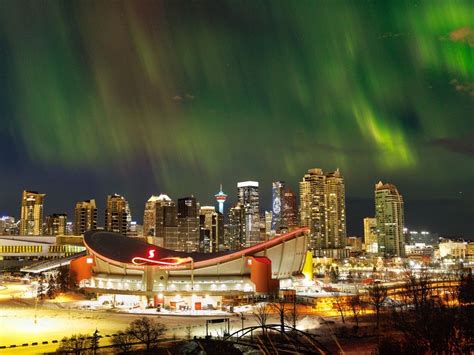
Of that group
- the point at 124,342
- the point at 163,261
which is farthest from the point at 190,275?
the point at 124,342

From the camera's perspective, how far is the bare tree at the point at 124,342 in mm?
32344

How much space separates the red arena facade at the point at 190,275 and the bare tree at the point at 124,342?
821 inches

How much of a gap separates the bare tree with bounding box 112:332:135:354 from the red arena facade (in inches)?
821

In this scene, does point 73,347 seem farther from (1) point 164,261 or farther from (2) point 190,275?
(2) point 190,275

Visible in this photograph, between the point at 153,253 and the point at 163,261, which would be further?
the point at 153,253

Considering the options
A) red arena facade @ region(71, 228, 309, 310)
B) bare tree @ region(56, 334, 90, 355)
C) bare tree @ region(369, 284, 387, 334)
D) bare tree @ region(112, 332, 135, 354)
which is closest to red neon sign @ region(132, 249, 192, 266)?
red arena facade @ region(71, 228, 309, 310)

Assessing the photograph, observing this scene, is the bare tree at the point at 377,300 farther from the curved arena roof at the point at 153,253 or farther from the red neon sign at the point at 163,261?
the red neon sign at the point at 163,261

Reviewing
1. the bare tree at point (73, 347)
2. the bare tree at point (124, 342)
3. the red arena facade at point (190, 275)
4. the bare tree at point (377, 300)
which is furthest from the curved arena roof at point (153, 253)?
the bare tree at point (73, 347)

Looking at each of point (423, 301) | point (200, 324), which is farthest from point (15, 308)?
point (423, 301)

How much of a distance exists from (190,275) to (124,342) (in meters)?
29.1

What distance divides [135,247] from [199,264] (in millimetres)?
12123

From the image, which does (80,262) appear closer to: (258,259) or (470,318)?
(258,259)

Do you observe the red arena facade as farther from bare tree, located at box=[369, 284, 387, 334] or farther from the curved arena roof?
bare tree, located at box=[369, 284, 387, 334]

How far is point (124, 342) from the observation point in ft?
113
